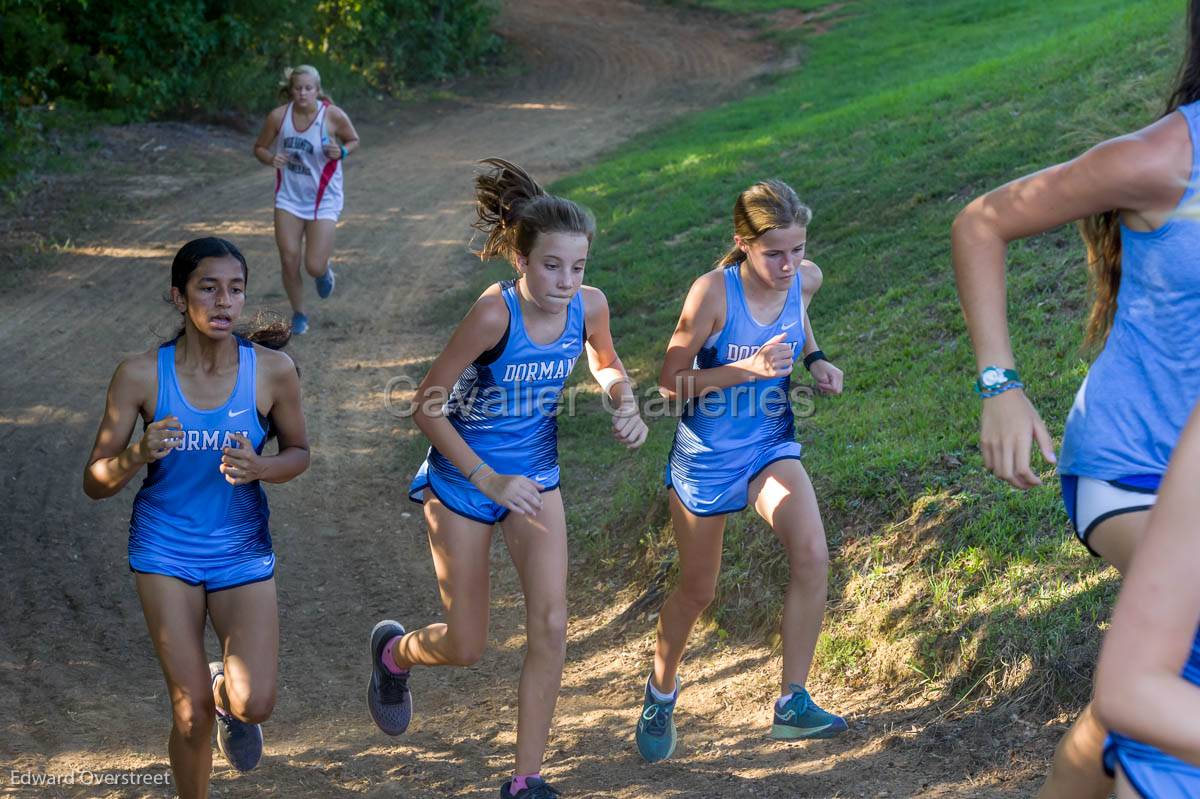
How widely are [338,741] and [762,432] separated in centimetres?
230

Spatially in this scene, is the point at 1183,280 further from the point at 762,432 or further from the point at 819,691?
the point at 819,691

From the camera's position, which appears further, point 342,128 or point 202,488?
point 342,128

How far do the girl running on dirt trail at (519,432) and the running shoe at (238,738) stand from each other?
0.71 metres

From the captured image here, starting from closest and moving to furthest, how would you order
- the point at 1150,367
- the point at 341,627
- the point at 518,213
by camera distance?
the point at 1150,367
the point at 518,213
the point at 341,627

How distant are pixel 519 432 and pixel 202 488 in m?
1.11

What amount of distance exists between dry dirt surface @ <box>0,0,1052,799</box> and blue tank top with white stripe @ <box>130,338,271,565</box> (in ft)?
4.06

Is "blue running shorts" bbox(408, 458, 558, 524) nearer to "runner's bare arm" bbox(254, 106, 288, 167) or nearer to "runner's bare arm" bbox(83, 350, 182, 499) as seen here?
"runner's bare arm" bbox(83, 350, 182, 499)

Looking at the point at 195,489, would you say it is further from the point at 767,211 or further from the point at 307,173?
the point at 307,173

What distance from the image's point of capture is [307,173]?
10047mm

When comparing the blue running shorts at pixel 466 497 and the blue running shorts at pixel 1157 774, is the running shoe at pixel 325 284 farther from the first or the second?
the blue running shorts at pixel 1157 774

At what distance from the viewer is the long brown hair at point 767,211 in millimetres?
4824

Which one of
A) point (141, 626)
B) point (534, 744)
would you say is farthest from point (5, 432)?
point (534, 744)

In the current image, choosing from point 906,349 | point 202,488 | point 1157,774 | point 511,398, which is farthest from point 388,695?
point 906,349

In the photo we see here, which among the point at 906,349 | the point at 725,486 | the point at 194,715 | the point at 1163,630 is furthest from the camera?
the point at 906,349
